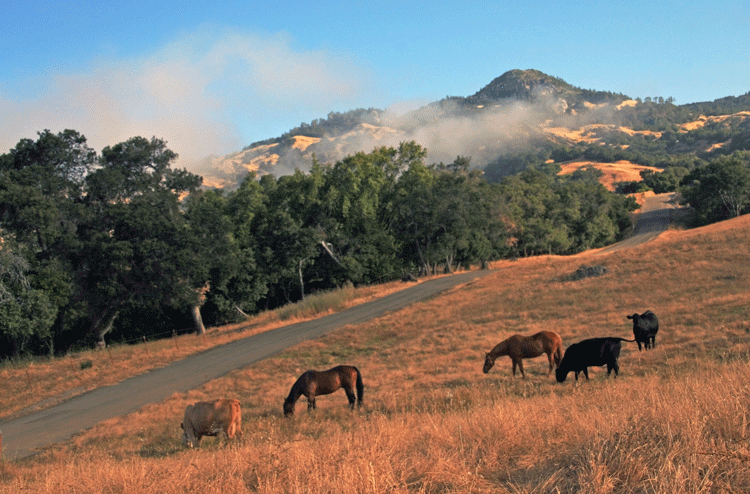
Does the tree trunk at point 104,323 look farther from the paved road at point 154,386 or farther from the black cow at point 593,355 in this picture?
the black cow at point 593,355

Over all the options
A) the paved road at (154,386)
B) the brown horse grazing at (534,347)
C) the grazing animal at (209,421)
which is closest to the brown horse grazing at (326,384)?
the grazing animal at (209,421)

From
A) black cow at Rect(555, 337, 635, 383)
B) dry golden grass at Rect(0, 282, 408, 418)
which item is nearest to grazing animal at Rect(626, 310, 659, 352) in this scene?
black cow at Rect(555, 337, 635, 383)

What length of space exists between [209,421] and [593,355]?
8.24 meters

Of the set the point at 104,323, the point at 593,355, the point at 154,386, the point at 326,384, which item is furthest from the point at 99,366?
the point at 593,355

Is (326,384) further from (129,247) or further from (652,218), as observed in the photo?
(652,218)

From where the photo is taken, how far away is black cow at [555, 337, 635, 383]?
12070 millimetres

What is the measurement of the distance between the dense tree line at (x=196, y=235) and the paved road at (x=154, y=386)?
41.4 feet

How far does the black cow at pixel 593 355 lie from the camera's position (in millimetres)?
12070

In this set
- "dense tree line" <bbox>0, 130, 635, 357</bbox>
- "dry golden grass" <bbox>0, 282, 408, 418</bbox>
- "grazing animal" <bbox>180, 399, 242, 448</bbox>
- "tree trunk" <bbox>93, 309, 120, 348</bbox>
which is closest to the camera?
"grazing animal" <bbox>180, 399, 242, 448</bbox>

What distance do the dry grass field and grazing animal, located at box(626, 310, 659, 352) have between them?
50 cm

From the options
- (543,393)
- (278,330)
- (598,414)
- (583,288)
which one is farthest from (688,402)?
(278,330)

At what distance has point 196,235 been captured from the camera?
42.9m

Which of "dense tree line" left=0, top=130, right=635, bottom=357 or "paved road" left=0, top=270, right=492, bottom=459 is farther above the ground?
"dense tree line" left=0, top=130, right=635, bottom=357

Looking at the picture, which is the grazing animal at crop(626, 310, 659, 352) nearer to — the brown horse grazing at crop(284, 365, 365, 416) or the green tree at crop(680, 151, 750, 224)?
the brown horse grazing at crop(284, 365, 365, 416)
